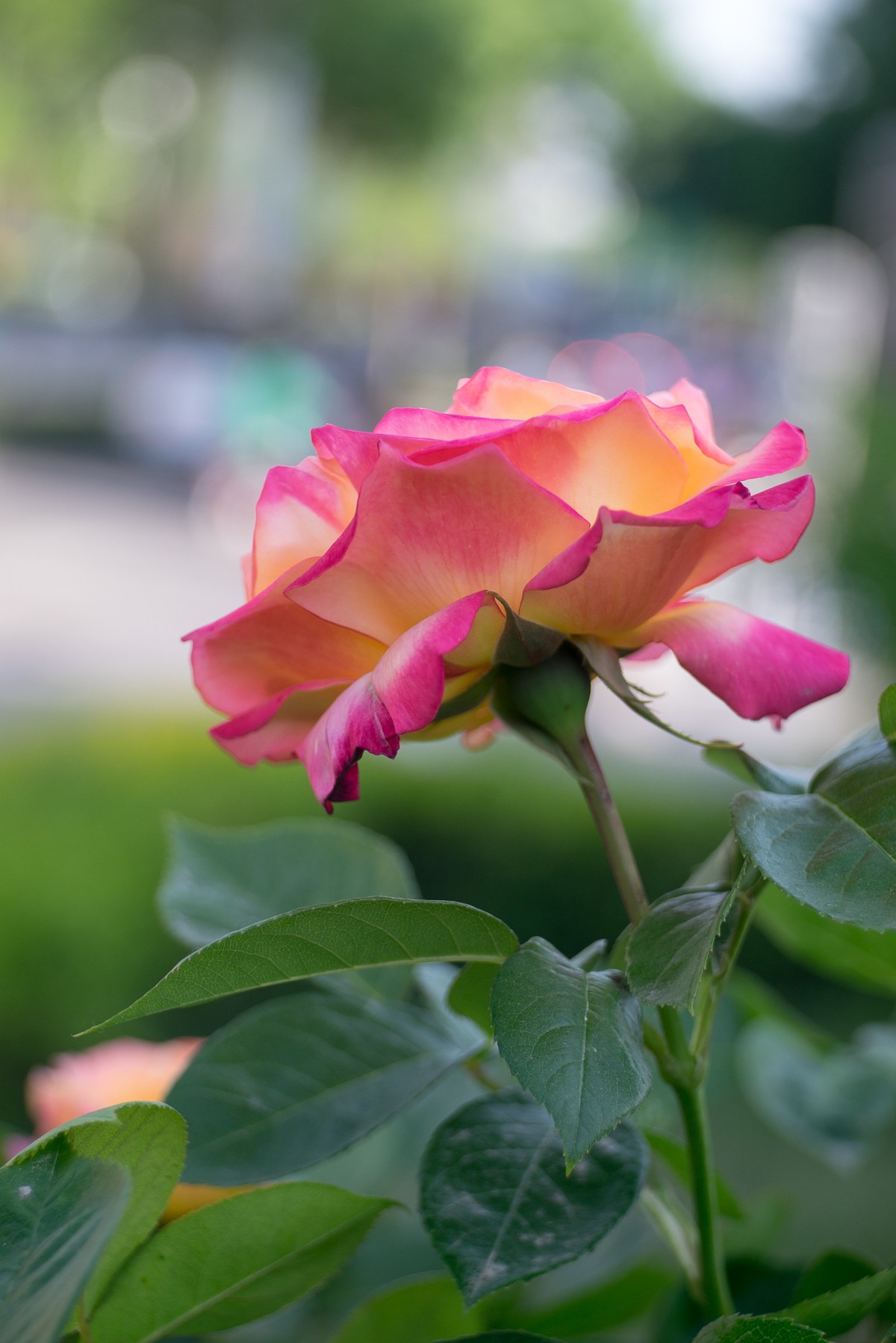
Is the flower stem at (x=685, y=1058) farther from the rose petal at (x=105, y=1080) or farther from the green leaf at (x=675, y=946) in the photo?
the rose petal at (x=105, y=1080)

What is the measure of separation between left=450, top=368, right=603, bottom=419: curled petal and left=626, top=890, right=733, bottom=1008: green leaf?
10cm

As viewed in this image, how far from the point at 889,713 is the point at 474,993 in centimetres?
10

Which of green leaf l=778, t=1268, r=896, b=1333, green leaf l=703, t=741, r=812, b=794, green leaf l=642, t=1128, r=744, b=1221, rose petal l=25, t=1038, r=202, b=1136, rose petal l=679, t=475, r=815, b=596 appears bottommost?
rose petal l=25, t=1038, r=202, b=1136

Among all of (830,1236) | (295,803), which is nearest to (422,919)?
(830,1236)

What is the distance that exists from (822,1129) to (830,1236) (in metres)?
1.07

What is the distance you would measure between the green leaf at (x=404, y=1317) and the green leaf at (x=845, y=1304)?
0.11 meters

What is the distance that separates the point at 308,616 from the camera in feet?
0.79

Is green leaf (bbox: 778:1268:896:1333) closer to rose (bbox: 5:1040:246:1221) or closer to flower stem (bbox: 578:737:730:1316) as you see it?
flower stem (bbox: 578:737:730:1316)

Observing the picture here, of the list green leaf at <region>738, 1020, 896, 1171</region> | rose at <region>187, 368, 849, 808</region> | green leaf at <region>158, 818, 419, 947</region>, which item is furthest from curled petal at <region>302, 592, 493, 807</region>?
green leaf at <region>738, 1020, 896, 1171</region>

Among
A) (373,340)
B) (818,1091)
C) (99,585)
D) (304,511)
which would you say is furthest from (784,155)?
(304,511)

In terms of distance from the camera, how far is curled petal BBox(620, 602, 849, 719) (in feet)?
0.76

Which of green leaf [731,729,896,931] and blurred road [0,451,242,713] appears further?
blurred road [0,451,242,713]

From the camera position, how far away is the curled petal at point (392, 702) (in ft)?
0.70

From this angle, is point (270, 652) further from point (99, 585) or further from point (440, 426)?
point (99, 585)
